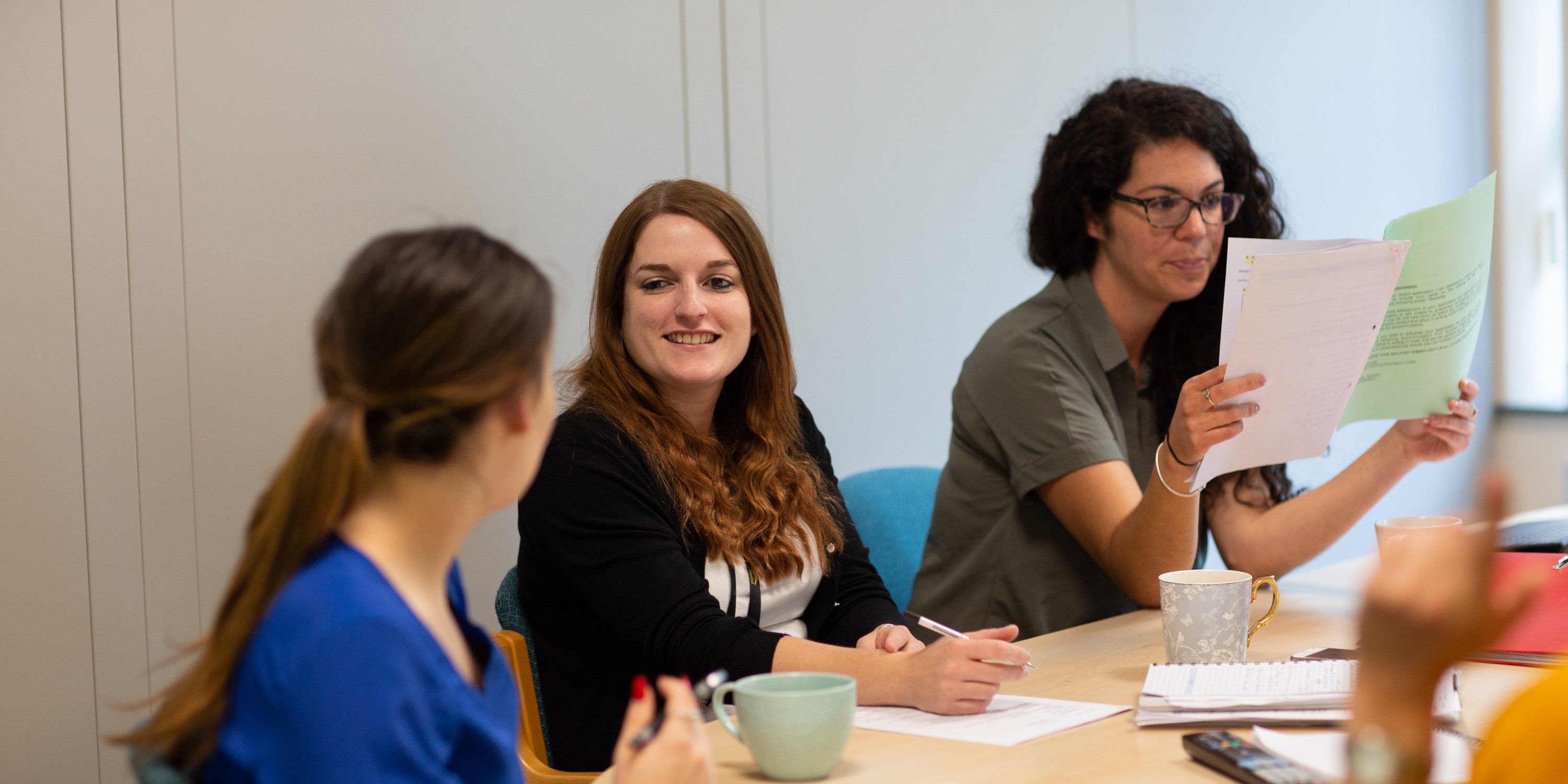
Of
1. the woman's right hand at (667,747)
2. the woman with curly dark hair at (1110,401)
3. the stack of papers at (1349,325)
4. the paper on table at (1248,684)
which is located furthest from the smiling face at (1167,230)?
the woman's right hand at (667,747)

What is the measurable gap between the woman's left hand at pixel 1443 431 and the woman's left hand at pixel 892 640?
2.72 feet

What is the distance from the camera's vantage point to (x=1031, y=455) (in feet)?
6.02

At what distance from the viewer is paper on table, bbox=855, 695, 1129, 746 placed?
1121 mm

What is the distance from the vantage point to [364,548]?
750 mm

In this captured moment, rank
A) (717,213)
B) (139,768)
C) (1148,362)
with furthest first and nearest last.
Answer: (1148,362) < (717,213) < (139,768)

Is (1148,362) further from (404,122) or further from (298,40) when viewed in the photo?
(298,40)

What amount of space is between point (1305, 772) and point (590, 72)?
1867mm

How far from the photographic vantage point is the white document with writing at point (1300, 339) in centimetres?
142

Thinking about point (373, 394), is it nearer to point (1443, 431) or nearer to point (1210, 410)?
point (1210, 410)

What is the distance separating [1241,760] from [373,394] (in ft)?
2.35

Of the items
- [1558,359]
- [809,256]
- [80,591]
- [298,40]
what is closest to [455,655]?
[80,591]

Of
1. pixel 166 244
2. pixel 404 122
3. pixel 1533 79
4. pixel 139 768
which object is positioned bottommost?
pixel 139 768

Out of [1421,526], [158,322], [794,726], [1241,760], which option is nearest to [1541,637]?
[1421,526]

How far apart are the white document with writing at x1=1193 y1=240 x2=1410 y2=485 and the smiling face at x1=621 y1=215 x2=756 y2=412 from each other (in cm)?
64
